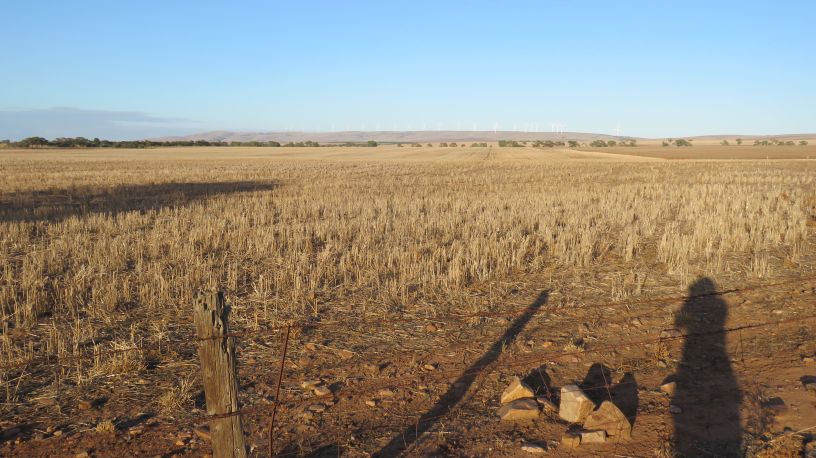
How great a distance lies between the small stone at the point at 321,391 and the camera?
531 cm

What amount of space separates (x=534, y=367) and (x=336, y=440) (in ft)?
7.48

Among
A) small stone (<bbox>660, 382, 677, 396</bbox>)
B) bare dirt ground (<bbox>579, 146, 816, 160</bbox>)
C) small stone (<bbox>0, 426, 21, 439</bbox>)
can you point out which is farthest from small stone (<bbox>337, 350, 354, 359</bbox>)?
bare dirt ground (<bbox>579, 146, 816, 160</bbox>)

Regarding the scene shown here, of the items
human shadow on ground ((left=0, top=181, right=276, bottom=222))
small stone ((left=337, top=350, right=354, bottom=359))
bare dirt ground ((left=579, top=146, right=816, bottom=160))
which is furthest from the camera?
bare dirt ground ((left=579, top=146, right=816, bottom=160))

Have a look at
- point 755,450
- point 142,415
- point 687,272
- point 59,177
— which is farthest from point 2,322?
point 59,177

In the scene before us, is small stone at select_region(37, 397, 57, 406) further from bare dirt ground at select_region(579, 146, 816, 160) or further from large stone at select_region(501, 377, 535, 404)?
bare dirt ground at select_region(579, 146, 816, 160)

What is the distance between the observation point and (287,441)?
15.1 feet

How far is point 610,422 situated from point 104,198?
18862mm

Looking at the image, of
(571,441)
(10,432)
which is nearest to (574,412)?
(571,441)

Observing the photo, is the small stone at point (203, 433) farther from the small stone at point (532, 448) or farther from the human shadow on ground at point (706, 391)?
the human shadow on ground at point (706, 391)

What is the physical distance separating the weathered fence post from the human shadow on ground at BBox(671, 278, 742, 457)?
10.5 ft

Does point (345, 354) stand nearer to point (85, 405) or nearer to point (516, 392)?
point (516, 392)

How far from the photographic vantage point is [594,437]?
452 centimetres

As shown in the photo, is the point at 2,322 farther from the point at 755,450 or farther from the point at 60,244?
the point at 755,450

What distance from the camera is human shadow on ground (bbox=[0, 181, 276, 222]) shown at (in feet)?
51.3
